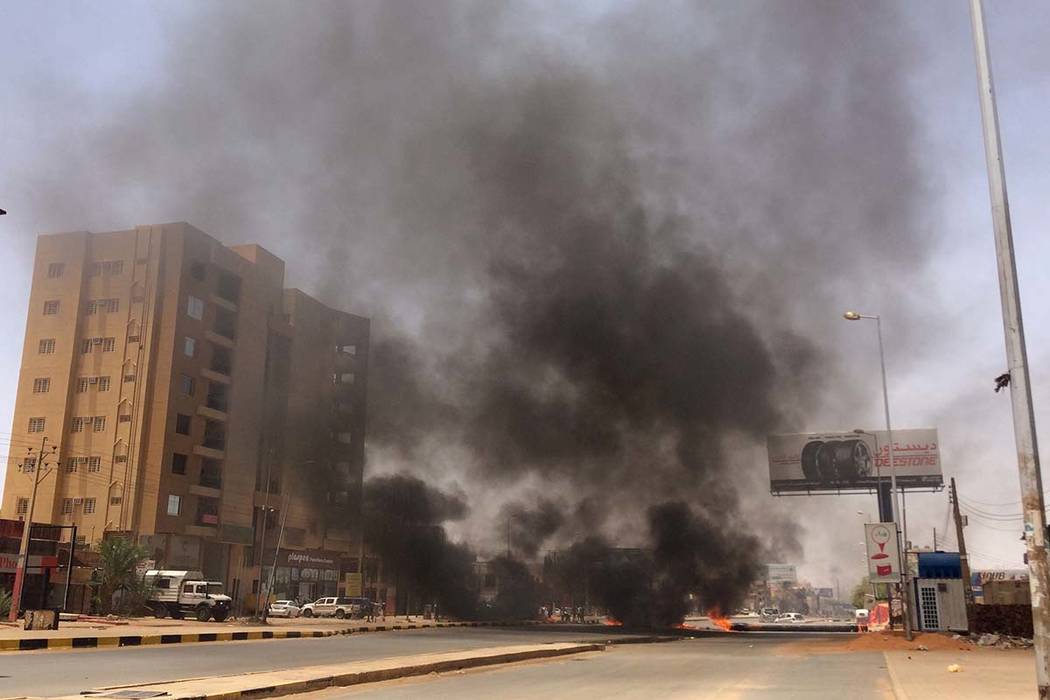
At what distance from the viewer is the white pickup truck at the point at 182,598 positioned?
43562 mm

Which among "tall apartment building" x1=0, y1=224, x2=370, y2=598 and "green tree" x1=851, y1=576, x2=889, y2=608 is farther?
"tall apartment building" x1=0, y1=224, x2=370, y2=598

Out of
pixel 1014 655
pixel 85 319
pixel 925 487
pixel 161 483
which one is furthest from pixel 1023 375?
pixel 85 319

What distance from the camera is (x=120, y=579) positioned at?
43.5m

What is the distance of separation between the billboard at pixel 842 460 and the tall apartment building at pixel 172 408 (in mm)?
30220

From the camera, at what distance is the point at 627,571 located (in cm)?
5600

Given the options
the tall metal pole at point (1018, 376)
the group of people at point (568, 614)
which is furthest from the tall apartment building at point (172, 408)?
the tall metal pole at point (1018, 376)

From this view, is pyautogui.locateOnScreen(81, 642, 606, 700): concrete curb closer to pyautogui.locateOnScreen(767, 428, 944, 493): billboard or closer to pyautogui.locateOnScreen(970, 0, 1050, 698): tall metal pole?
pyautogui.locateOnScreen(970, 0, 1050, 698): tall metal pole

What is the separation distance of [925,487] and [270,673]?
52.9 meters

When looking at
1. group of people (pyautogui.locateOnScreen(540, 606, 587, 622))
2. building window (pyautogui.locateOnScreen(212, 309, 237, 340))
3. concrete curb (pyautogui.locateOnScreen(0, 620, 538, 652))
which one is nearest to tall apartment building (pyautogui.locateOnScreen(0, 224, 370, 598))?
building window (pyautogui.locateOnScreen(212, 309, 237, 340))

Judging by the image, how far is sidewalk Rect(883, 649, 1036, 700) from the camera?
12805 mm

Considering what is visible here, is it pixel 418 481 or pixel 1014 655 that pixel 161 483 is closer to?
pixel 418 481

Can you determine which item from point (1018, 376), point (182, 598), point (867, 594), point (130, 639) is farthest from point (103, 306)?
point (867, 594)

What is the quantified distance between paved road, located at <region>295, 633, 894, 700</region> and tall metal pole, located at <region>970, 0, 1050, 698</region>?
428 centimetres

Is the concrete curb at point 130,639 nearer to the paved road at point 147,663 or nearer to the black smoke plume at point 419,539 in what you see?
the paved road at point 147,663
